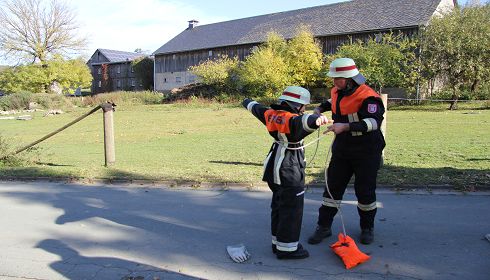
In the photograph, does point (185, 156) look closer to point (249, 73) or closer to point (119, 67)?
point (249, 73)

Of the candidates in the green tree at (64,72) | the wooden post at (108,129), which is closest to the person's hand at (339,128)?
the wooden post at (108,129)

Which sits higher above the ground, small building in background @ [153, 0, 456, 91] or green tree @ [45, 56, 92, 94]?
small building in background @ [153, 0, 456, 91]

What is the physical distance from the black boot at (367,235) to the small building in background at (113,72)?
217ft

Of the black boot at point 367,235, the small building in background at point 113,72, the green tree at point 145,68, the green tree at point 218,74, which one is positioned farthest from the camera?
the small building in background at point 113,72

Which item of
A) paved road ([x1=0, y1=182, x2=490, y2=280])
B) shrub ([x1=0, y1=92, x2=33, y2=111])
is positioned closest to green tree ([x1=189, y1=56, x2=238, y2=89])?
shrub ([x1=0, y1=92, x2=33, y2=111])

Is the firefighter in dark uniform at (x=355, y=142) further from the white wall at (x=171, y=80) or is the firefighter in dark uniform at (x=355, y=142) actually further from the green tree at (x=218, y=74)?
the white wall at (x=171, y=80)

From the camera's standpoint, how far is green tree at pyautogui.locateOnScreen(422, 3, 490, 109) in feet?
89.4

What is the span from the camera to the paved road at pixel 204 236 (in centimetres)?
394

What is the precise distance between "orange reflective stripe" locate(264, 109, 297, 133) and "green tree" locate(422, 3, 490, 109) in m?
25.7

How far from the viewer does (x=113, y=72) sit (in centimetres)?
7638

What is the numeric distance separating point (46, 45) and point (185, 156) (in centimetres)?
5015

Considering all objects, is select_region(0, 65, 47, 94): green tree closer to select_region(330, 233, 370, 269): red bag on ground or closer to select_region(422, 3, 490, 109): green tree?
select_region(422, 3, 490, 109): green tree

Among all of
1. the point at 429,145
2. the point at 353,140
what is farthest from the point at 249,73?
the point at 353,140

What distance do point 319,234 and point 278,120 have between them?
137cm
